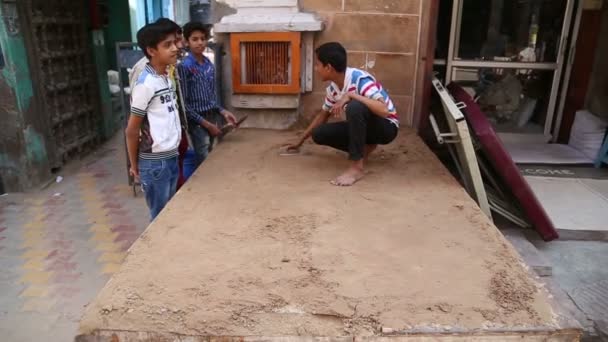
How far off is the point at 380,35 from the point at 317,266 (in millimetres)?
2463

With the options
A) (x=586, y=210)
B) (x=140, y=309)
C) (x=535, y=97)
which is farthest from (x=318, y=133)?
(x=535, y=97)

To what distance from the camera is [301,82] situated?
3.88 m

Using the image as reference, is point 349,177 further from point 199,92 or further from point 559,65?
point 559,65

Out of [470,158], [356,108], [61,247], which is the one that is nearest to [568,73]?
[470,158]

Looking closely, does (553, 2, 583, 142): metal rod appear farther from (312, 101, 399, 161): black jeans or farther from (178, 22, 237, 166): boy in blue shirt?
(178, 22, 237, 166): boy in blue shirt

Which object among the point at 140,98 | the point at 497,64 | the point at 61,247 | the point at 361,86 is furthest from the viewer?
the point at 497,64

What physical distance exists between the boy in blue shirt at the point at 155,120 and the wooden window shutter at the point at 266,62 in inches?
52.5

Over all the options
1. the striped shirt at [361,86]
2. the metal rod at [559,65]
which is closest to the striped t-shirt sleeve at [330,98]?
the striped shirt at [361,86]

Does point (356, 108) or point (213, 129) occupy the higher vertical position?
point (356, 108)

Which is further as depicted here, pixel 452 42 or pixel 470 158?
pixel 452 42

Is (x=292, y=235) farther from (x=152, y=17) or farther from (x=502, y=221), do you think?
(x=152, y=17)

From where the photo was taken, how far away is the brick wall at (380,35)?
369 centimetres

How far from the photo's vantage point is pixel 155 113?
7.80ft

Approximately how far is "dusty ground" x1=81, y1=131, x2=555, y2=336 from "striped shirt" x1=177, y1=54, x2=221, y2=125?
0.64m
